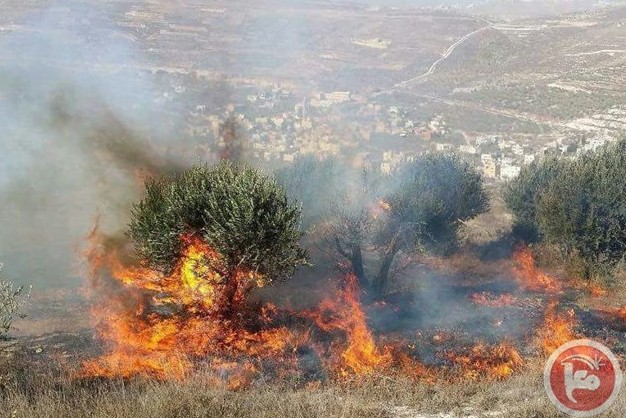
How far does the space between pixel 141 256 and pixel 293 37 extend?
93.5 meters

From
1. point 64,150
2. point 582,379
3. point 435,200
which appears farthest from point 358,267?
point 64,150

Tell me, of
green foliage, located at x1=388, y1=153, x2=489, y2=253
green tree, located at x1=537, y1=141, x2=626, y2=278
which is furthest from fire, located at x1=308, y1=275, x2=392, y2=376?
green tree, located at x1=537, y1=141, x2=626, y2=278

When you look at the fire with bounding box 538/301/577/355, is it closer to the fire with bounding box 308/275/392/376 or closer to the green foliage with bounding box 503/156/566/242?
the fire with bounding box 308/275/392/376

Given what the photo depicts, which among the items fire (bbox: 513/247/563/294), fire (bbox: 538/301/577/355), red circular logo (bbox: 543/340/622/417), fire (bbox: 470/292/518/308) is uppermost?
red circular logo (bbox: 543/340/622/417)

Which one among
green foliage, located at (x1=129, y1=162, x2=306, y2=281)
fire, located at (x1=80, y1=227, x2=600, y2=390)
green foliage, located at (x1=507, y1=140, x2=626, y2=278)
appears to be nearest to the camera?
fire, located at (x1=80, y1=227, x2=600, y2=390)

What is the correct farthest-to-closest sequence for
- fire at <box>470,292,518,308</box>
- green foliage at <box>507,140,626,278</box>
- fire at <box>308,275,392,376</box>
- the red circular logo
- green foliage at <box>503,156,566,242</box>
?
green foliage at <box>503,156,566,242</box> → green foliage at <box>507,140,626,278</box> → fire at <box>470,292,518,308</box> → fire at <box>308,275,392,376</box> → the red circular logo

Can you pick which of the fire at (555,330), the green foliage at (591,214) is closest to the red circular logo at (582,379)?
the fire at (555,330)

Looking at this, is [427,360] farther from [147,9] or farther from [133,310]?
[147,9]

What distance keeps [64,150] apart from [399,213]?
103ft

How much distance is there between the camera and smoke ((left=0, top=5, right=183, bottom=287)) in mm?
34094

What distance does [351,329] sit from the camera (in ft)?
71.7

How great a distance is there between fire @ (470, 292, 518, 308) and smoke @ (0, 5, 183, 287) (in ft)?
72.1

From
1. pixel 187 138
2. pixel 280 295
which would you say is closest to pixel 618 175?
pixel 280 295

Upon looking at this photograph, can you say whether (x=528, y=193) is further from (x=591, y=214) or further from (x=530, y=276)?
(x=591, y=214)
